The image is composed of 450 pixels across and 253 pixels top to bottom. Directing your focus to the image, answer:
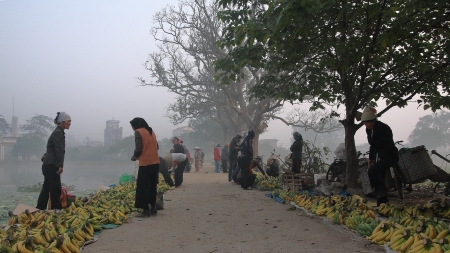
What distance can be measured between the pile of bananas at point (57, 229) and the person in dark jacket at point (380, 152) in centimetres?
446

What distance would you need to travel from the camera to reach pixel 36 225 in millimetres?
5527

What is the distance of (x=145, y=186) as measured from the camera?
6977 mm

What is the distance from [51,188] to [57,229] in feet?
7.18

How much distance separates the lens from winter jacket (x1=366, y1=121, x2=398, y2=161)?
659 cm

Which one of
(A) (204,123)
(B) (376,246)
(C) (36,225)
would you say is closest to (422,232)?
(B) (376,246)

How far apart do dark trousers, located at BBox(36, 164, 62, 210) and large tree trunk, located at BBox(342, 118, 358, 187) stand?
22.0 ft

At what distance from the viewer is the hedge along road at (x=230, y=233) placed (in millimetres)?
4680

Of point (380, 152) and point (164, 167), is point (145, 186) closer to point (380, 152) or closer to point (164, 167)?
point (380, 152)

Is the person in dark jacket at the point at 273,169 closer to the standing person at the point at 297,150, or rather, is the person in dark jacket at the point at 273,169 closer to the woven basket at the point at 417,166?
the standing person at the point at 297,150

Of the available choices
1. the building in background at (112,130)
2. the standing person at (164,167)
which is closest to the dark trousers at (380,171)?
the standing person at (164,167)

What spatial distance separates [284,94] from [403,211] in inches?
207

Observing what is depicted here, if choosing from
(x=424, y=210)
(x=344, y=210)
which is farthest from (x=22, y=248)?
(x=424, y=210)

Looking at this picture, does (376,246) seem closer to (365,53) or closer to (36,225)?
(365,53)

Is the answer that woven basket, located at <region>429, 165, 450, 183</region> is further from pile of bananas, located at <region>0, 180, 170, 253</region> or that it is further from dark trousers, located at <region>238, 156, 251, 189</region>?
pile of bananas, located at <region>0, 180, 170, 253</region>
